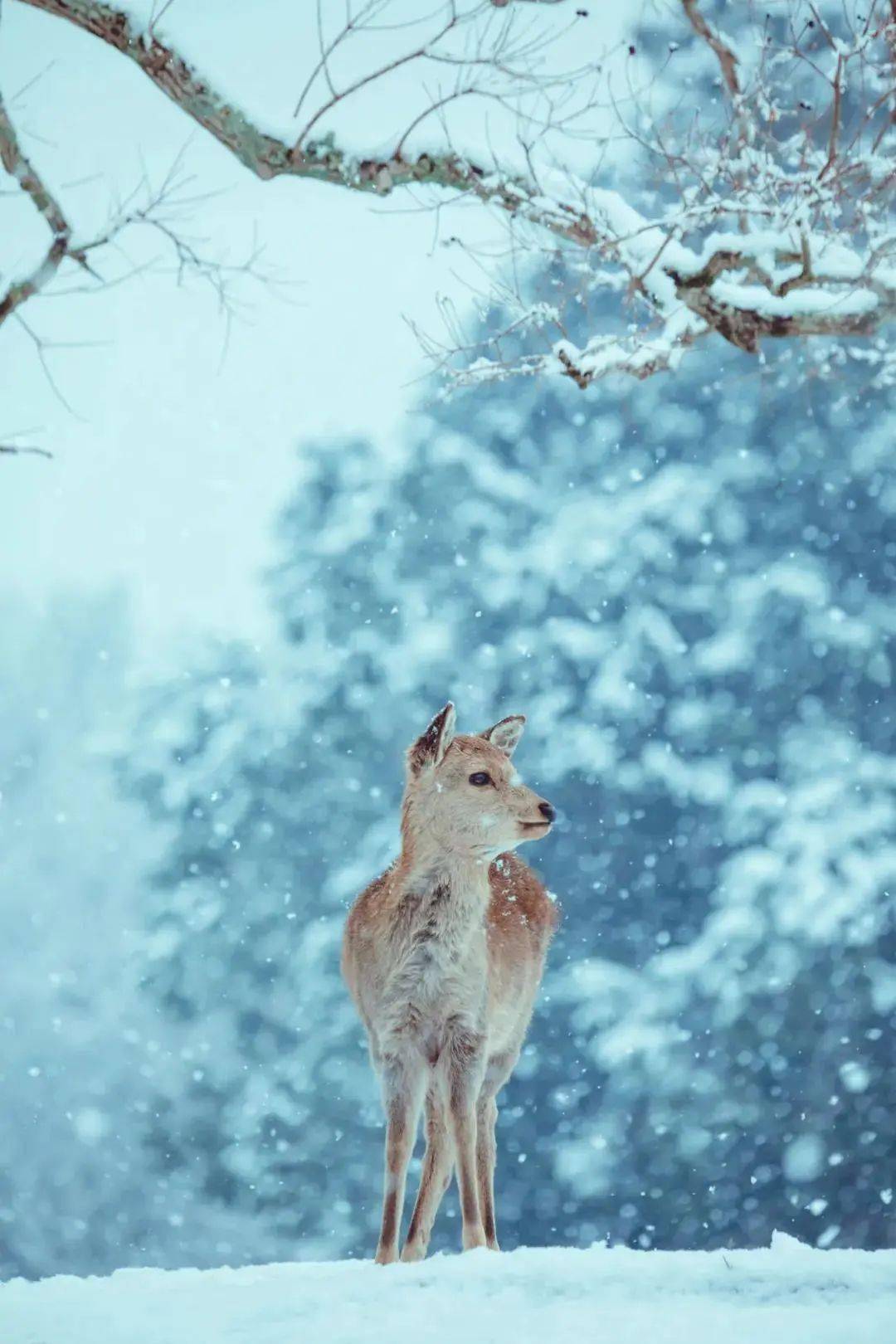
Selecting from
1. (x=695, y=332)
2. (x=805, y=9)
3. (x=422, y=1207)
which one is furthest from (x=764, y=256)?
(x=422, y=1207)

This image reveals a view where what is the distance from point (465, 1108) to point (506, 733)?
3.82 ft

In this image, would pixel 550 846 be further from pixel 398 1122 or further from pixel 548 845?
pixel 398 1122

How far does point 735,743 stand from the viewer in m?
9.80

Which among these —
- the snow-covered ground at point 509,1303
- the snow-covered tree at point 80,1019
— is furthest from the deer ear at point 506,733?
the snow-covered tree at point 80,1019

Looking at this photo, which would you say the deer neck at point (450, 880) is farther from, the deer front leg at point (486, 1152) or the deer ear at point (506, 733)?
the deer front leg at point (486, 1152)

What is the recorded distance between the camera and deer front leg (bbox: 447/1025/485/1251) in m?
4.12

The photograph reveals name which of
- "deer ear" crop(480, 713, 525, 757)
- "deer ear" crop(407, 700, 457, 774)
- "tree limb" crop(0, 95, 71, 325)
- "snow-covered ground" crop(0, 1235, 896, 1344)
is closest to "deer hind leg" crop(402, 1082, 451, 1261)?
"snow-covered ground" crop(0, 1235, 896, 1344)

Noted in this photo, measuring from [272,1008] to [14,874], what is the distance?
279cm

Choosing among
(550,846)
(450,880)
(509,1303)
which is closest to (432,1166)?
(450,880)

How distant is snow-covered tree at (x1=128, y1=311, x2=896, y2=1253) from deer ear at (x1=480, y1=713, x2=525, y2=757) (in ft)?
15.6

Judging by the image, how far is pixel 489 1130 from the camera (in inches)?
190

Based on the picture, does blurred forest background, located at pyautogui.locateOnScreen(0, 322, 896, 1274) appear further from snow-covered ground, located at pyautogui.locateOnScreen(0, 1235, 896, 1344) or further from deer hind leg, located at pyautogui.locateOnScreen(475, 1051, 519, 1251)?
snow-covered ground, located at pyautogui.locateOnScreen(0, 1235, 896, 1344)

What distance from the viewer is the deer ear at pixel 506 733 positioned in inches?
183

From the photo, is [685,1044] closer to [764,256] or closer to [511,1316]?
[764,256]
